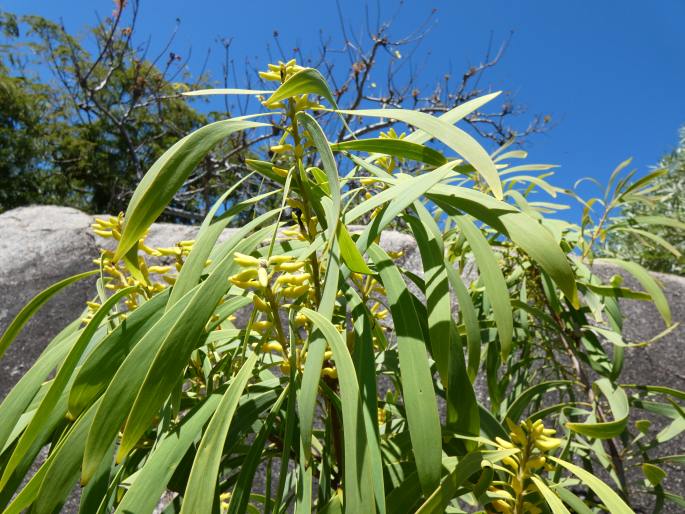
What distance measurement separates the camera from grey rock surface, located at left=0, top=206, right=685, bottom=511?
71.4 inches

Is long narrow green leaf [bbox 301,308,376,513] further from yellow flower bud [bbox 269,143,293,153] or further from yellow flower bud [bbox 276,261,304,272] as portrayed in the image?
yellow flower bud [bbox 269,143,293,153]

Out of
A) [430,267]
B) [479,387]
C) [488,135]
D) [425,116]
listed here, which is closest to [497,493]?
[430,267]

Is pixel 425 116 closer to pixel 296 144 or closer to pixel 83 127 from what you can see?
pixel 296 144

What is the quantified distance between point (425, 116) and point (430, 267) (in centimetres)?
13

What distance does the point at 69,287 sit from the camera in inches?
83.4

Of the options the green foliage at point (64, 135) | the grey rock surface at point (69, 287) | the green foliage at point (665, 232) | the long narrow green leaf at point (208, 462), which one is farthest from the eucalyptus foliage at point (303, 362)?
the green foliage at point (64, 135)

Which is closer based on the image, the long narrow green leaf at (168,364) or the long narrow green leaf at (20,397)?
the long narrow green leaf at (168,364)

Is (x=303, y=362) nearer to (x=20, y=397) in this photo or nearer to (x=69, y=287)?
(x=20, y=397)

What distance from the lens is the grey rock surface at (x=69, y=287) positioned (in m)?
1.81

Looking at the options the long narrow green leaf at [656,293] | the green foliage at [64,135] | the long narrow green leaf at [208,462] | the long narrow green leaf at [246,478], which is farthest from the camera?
the green foliage at [64,135]

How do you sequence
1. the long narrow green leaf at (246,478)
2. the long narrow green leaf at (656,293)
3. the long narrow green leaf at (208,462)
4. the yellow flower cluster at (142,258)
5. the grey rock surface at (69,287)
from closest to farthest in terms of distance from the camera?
the long narrow green leaf at (208,462), the long narrow green leaf at (246,478), the yellow flower cluster at (142,258), the long narrow green leaf at (656,293), the grey rock surface at (69,287)

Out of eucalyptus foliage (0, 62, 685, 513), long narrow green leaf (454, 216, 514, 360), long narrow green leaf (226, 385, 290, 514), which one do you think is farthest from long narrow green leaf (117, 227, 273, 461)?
long narrow green leaf (454, 216, 514, 360)

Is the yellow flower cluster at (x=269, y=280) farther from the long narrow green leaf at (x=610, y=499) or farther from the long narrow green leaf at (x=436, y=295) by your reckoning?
the long narrow green leaf at (x=610, y=499)

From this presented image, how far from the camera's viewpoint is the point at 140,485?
354 millimetres
